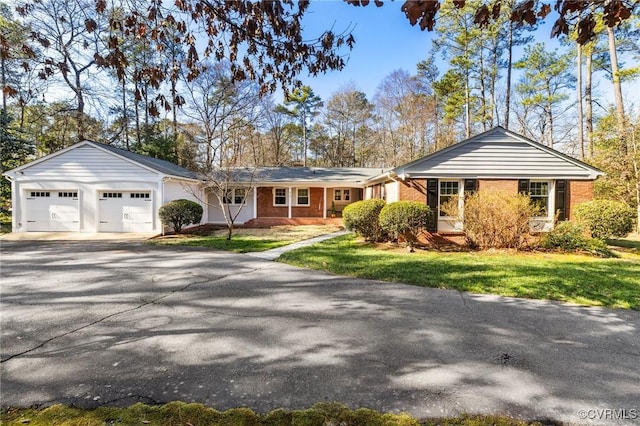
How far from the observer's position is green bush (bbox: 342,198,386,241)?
12242mm

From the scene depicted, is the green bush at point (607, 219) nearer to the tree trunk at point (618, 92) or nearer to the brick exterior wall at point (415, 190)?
the brick exterior wall at point (415, 190)

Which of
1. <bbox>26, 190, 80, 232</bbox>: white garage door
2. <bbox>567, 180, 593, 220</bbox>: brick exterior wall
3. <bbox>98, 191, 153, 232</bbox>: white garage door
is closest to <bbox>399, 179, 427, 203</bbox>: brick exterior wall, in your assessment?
<bbox>567, 180, 593, 220</bbox>: brick exterior wall

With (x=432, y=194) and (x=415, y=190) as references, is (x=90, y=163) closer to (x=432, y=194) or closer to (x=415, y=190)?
(x=415, y=190)

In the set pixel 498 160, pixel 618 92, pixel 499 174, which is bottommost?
pixel 499 174

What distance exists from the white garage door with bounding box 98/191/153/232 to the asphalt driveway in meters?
9.03

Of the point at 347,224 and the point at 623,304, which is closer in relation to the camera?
the point at 623,304

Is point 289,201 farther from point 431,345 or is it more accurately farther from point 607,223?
point 431,345

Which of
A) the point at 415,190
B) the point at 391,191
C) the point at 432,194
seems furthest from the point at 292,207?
the point at 432,194

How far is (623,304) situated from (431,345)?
4184mm

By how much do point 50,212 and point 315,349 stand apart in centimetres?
1755

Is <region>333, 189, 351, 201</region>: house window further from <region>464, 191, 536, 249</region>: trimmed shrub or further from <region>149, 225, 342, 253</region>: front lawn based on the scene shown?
<region>464, 191, 536, 249</region>: trimmed shrub

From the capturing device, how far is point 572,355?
3.65 meters

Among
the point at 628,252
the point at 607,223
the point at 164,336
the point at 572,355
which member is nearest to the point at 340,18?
the point at 164,336

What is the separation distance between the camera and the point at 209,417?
2.43 m
